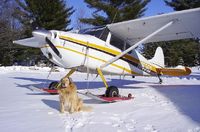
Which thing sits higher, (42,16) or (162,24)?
(42,16)

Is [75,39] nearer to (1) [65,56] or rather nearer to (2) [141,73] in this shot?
(1) [65,56]

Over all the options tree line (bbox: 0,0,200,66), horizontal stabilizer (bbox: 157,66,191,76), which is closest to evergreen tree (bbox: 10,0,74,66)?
tree line (bbox: 0,0,200,66)

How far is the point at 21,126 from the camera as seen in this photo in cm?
547

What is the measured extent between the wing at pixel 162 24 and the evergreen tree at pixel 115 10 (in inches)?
920

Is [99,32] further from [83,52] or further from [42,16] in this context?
[42,16]

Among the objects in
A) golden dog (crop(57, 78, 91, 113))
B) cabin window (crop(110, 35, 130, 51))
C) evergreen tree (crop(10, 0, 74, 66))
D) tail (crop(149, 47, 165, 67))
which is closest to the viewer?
golden dog (crop(57, 78, 91, 113))

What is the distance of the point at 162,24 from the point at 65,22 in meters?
28.2

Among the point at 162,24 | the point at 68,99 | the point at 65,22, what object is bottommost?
the point at 68,99

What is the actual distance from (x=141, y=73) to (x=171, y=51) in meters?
23.6

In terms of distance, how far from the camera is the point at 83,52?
928 cm

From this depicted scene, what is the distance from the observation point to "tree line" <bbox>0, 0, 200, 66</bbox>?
34.8m

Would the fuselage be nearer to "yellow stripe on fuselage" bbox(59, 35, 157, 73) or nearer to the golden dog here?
"yellow stripe on fuselage" bbox(59, 35, 157, 73)

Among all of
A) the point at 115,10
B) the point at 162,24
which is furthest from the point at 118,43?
the point at 115,10

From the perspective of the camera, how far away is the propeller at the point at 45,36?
867 cm
